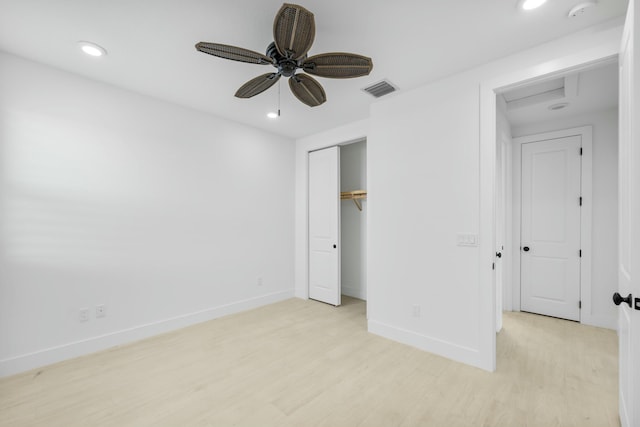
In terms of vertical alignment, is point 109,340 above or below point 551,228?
below

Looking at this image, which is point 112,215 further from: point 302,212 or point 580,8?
point 580,8

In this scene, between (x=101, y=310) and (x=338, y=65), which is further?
(x=101, y=310)

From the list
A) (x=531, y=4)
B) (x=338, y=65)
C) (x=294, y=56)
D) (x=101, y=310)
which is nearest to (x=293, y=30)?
(x=294, y=56)

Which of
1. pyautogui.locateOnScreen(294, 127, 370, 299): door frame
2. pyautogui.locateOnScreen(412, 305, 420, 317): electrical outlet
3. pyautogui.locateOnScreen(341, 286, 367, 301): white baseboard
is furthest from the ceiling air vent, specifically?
pyautogui.locateOnScreen(341, 286, 367, 301): white baseboard

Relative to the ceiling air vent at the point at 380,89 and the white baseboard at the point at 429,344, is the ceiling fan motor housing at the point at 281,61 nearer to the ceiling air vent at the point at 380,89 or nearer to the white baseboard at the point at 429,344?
the ceiling air vent at the point at 380,89

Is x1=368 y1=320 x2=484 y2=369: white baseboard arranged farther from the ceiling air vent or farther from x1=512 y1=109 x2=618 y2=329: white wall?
the ceiling air vent

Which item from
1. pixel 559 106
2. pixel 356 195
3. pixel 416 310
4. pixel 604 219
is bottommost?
pixel 416 310

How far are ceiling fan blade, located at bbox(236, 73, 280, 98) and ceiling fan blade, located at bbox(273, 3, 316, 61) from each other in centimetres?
29

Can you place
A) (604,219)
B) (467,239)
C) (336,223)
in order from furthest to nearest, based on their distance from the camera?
(336,223) < (604,219) < (467,239)

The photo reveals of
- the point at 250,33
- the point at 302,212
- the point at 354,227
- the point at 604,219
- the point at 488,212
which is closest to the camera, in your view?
the point at 250,33

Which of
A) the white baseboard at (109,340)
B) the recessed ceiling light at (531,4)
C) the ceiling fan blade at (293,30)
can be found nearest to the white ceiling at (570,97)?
the recessed ceiling light at (531,4)

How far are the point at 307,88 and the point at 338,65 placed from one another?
0.42 meters

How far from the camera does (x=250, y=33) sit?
206 cm

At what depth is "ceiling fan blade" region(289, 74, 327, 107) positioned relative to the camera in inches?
82.5
